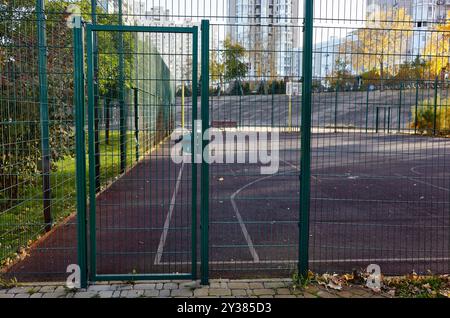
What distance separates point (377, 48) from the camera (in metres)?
5.28

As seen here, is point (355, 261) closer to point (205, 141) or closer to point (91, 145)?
point (205, 141)

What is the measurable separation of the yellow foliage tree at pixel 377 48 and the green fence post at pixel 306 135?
0.59 m

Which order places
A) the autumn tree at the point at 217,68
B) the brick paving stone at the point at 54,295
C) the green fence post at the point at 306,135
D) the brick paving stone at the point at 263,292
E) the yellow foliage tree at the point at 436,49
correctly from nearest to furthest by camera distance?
the brick paving stone at the point at 54,295 < the brick paving stone at the point at 263,292 < the green fence post at the point at 306,135 < the autumn tree at the point at 217,68 < the yellow foliage tree at the point at 436,49

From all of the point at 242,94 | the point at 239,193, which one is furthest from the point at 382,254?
the point at 239,193

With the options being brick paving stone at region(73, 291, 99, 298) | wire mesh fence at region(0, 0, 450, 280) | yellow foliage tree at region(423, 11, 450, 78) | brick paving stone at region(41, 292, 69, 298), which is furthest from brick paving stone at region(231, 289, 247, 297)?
yellow foliage tree at region(423, 11, 450, 78)

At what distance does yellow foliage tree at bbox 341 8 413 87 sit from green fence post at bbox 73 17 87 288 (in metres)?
2.90

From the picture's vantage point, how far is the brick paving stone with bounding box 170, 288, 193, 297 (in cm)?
466

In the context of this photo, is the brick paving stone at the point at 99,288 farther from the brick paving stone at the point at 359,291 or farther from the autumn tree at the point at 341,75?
the autumn tree at the point at 341,75

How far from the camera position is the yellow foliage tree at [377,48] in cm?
522

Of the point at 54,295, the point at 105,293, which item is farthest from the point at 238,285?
the point at 54,295

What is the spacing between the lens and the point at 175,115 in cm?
529

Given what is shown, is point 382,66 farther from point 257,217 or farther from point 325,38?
point 257,217

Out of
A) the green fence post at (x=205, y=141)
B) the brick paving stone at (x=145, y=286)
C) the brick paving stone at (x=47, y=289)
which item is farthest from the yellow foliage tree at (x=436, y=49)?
the brick paving stone at (x=47, y=289)

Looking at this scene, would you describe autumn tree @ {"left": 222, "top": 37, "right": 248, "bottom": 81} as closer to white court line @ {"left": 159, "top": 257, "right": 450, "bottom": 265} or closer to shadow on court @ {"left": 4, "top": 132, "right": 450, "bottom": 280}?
shadow on court @ {"left": 4, "top": 132, "right": 450, "bottom": 280}
